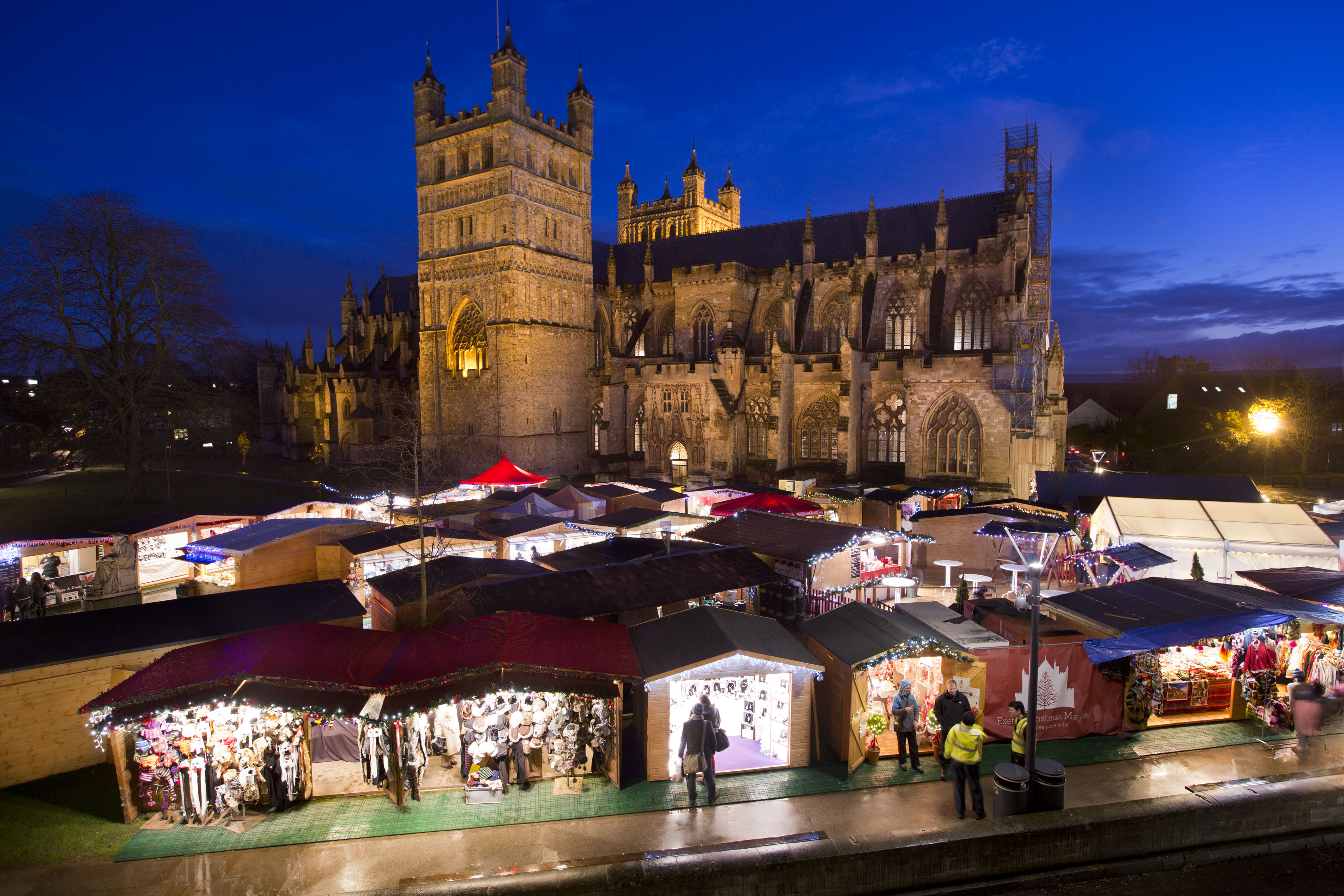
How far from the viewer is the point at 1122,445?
44.5m

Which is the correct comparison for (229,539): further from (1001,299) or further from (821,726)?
(1001,299)

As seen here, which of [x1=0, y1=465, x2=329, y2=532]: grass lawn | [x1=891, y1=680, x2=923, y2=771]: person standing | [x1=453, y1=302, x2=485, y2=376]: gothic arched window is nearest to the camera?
[x1=891, y1=680, x2=923, y2=771]: person standing

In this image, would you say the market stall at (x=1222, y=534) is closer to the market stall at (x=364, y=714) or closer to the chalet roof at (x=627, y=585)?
the chalet roof at (x=627, y=585)

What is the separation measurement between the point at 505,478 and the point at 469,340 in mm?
14291

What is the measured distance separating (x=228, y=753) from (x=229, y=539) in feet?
31.6

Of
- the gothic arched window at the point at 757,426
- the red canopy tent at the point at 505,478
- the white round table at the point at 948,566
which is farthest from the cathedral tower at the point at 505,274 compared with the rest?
the white round table at the point at 948,566

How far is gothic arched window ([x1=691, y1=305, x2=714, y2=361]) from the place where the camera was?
3847 cm

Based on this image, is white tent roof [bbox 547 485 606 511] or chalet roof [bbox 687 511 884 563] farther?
white tent roof [bbox 547 485 606 511]

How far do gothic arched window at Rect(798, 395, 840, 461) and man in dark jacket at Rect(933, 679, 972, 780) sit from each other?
23.5 meters

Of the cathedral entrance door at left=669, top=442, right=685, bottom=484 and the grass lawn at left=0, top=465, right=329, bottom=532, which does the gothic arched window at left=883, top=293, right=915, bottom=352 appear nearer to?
the cathedral entrance door at left=669, top=442, right=685, bottom=484

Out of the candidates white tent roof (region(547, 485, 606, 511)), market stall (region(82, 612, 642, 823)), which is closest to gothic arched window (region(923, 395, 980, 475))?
white tent roof (region(547, 485, 606, 511))

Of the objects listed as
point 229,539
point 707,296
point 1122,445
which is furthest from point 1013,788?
point 1122,445

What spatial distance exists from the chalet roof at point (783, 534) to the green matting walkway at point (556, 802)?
5690 mm

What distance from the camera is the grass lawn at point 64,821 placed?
23.4ft
